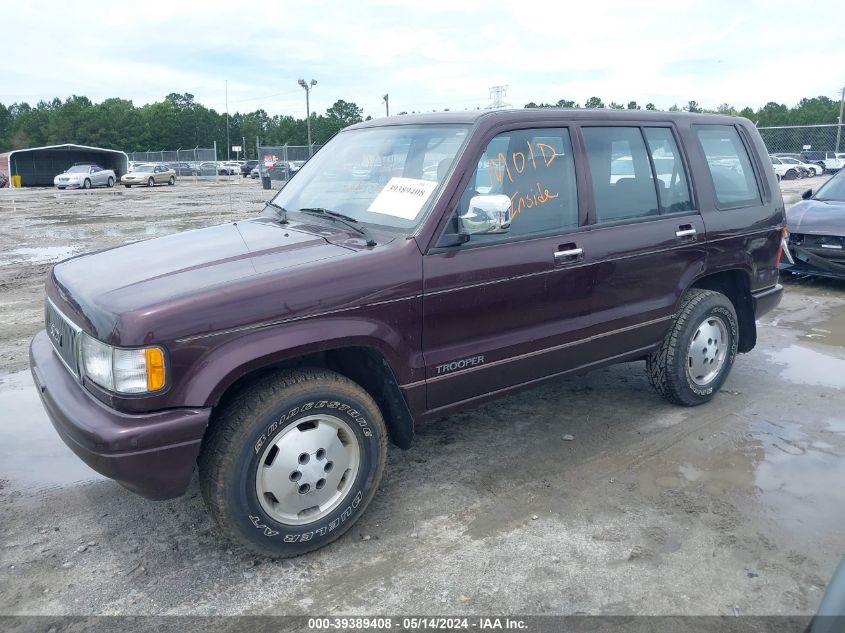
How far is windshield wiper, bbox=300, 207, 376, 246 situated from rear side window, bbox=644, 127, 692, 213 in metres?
2.01

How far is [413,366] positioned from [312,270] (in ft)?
2.23

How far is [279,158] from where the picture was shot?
1319 inches

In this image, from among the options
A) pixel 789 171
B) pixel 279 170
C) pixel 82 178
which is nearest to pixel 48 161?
pixel 82 178

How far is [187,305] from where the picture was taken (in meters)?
2.72

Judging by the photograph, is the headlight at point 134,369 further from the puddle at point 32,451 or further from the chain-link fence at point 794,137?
the chain-link fence at point 794,137

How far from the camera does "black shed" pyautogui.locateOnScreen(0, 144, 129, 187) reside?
4588 centimetres

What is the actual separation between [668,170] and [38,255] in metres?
10.9

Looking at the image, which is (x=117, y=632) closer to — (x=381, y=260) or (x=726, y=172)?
(x=381, y=260)

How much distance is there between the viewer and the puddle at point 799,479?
3439 millimetres

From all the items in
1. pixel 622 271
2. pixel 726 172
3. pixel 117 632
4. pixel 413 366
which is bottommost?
pixel 117 632

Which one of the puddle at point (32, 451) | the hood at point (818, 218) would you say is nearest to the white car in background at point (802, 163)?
the hood at point (818, 218)

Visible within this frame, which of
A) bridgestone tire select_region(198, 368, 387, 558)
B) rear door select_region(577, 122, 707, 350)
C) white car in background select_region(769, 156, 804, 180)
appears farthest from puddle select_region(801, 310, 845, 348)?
white car in background select_region(769, 156, 804, 180)

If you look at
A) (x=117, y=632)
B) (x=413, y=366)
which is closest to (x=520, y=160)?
(x=413, y=366)

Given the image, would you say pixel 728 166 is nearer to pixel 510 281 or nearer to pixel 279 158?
pixel 510 281
